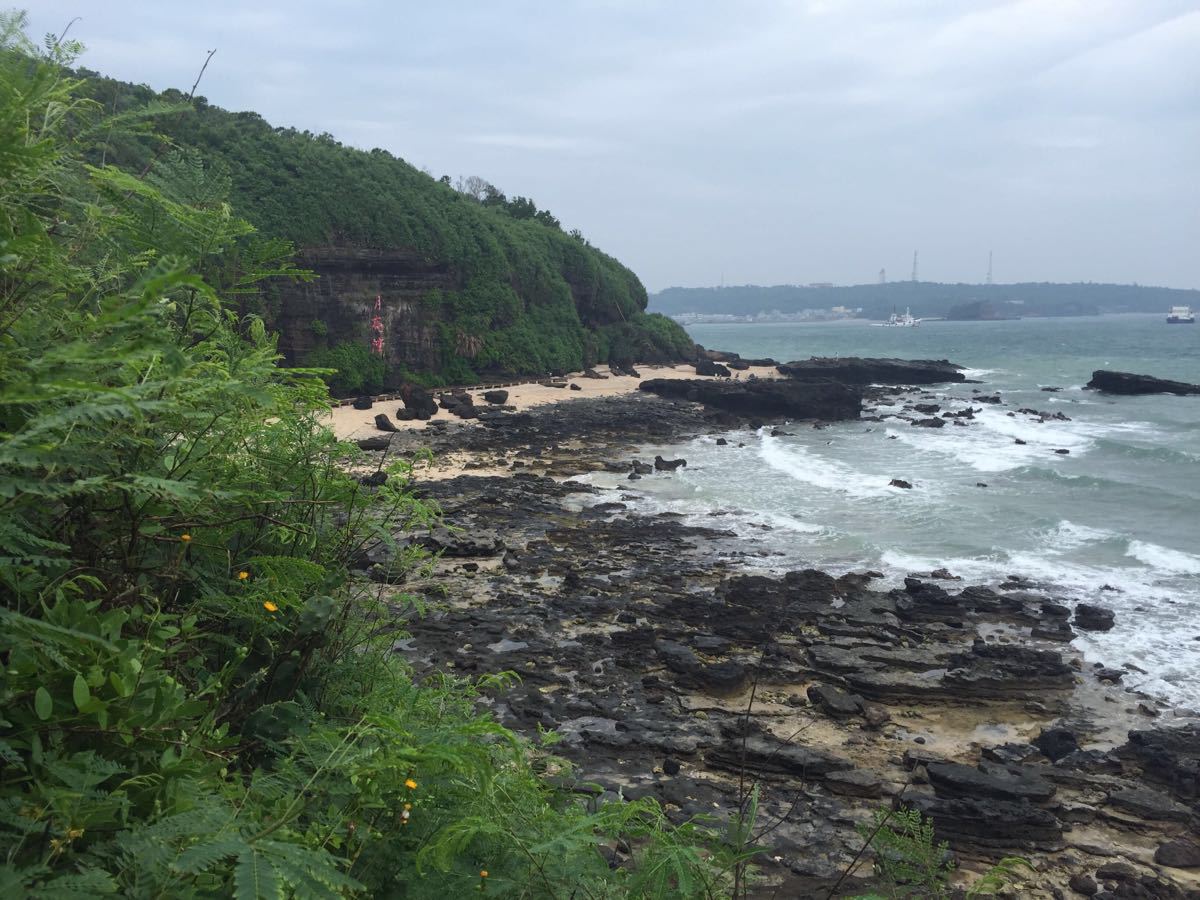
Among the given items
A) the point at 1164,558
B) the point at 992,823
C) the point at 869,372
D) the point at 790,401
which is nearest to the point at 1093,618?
the point at 1164,558

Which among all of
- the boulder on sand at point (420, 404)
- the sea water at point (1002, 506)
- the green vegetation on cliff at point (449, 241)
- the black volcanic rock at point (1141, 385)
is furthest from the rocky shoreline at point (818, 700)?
the black volcanic rock at point (1141, 385)

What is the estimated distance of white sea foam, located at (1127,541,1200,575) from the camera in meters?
18.3

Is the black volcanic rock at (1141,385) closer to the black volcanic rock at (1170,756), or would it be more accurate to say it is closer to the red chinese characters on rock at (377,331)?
the red chinese characters on rock at (377,331)

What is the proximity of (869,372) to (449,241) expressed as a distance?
2827 centimetres

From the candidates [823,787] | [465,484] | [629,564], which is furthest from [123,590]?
[465,484]

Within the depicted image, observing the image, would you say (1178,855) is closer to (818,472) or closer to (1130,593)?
(1130,593)

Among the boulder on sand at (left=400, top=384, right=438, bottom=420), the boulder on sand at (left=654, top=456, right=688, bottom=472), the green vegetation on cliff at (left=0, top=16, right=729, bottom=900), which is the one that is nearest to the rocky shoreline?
the green vegetation on cliff at (left=0, top=16, right=729, bottom=900)

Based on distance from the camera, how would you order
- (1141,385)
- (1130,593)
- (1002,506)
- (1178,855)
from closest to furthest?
(1178,855) → (1130,593) → (1002,506) → (1141,385)

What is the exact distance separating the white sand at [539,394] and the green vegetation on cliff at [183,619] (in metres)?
18.0

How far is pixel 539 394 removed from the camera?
42.8 m

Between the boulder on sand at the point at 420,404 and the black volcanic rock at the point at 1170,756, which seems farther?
the boulder on sand at the point at 420,404

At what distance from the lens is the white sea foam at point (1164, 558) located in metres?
18.3

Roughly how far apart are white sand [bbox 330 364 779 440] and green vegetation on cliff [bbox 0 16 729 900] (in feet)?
59.0

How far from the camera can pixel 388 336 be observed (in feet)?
136
